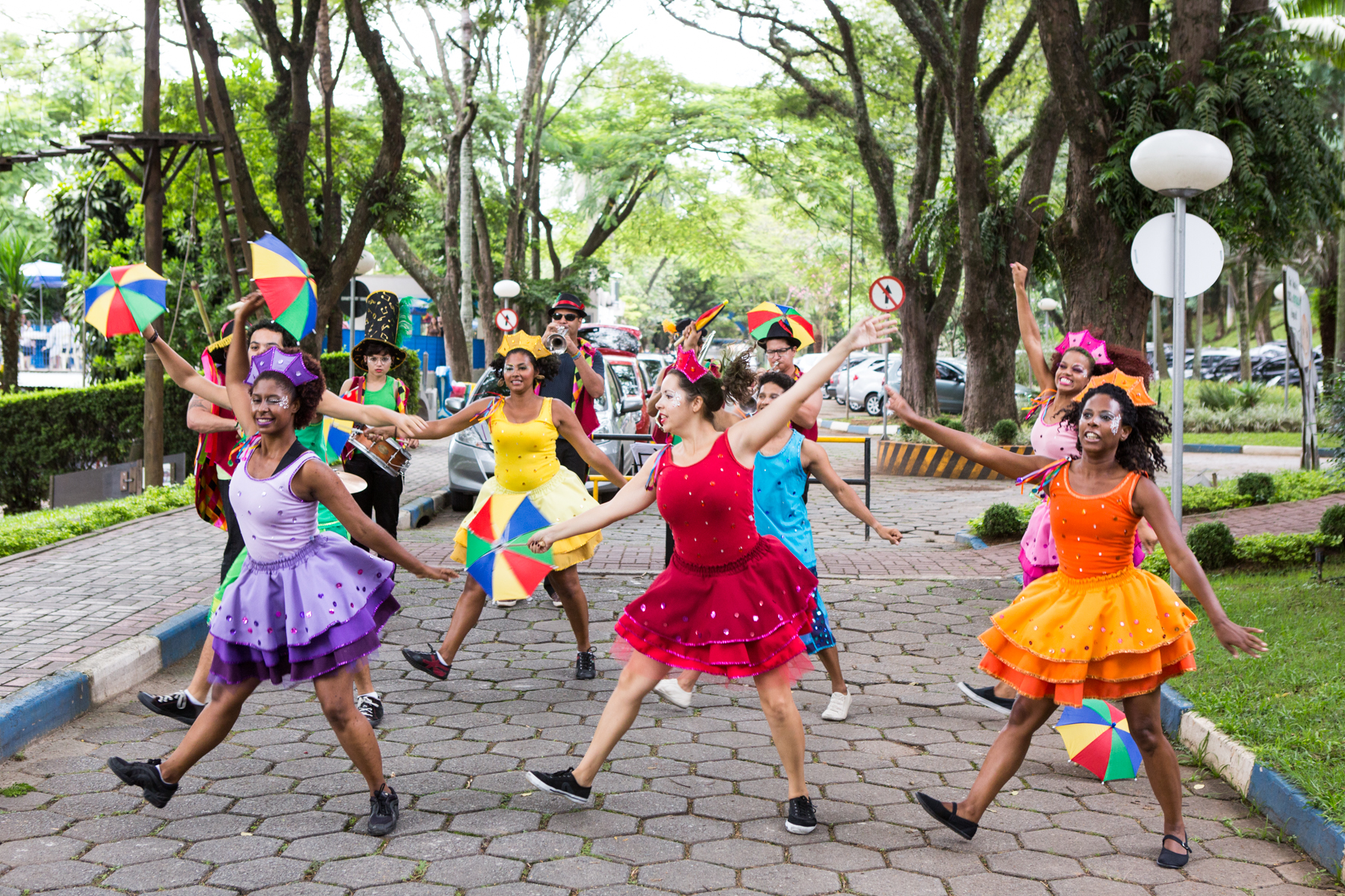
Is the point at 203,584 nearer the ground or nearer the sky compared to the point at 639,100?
nearer the ground

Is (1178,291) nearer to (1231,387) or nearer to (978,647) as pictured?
(978,647)

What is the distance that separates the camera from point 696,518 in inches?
176

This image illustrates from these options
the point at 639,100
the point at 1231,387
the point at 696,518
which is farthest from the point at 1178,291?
the point at 639,100

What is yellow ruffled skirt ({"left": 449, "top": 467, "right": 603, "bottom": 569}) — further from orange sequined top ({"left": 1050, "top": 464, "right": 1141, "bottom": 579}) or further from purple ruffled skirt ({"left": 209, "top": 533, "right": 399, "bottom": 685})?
orange sequined top ({"left": 1050, "top": 464, "right": 1141, "bottom": 579})

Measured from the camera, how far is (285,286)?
5.23 metres

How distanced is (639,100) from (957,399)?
1147 cm

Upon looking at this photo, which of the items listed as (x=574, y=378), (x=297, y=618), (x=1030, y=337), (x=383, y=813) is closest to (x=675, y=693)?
(x=383, y=813)

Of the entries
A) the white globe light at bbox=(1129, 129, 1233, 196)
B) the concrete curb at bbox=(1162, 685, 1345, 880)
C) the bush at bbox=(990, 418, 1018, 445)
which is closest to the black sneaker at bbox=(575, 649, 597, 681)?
the concrete curb at bbox=(1162, 685, 1345, 880)

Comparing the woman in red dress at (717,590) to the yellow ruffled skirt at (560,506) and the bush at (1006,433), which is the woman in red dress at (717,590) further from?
the bush at (1006,433)

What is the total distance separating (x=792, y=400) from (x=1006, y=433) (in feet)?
45.6

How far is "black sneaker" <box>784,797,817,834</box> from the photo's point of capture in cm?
433

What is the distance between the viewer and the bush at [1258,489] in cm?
1233

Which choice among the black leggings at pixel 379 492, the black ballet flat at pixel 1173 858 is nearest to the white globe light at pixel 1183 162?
the black ballet flat at pixel 1173 858

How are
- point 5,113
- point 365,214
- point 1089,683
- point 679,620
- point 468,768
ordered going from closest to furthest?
point 1089,683 < point 679,620 < point 468,768 < point 365,214 < point 5,113
